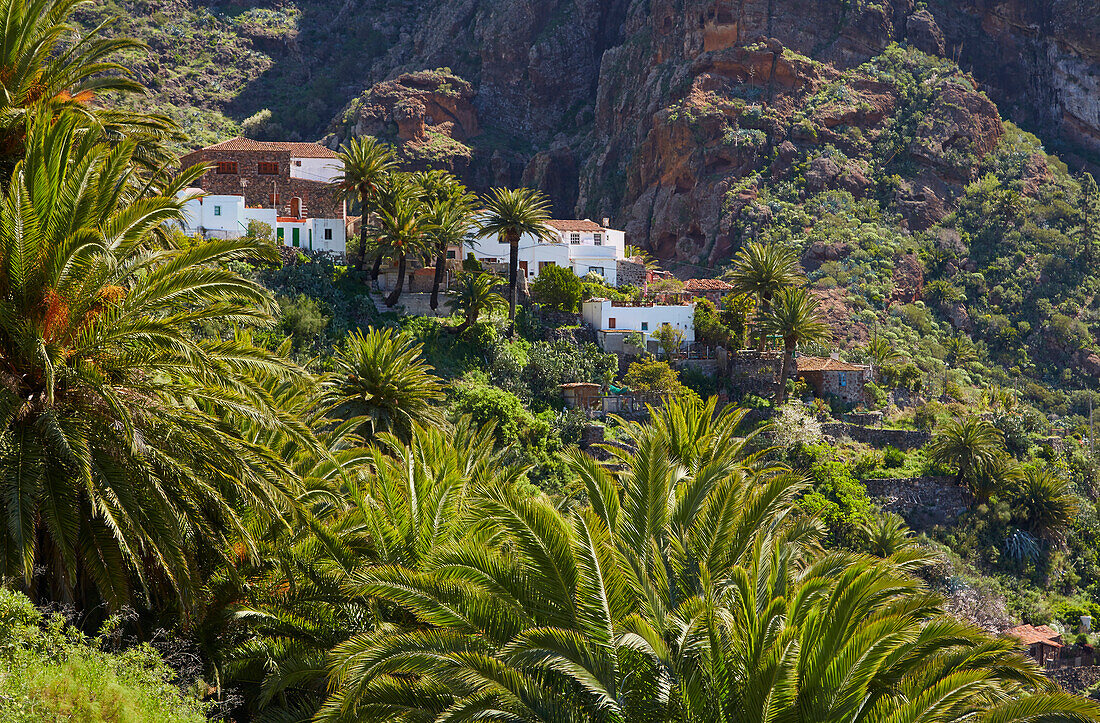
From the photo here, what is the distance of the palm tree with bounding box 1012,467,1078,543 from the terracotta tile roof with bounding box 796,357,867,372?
10311 mm

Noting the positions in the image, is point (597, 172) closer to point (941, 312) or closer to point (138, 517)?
point (941, 312)

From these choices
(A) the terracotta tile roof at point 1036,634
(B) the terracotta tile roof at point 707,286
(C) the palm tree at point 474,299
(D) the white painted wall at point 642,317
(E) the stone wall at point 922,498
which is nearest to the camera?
(A) the terracotta tile roof at point 1036,634

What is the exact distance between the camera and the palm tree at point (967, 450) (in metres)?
52.0

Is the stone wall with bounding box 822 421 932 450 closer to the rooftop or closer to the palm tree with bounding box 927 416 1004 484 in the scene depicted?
the palm tree with bounding box 927 416 1004 484

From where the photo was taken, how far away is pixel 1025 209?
88.0 metres

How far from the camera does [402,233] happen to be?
51344 mm

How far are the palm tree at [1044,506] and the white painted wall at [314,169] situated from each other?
132 ft

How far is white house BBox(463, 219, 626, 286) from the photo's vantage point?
208 ft

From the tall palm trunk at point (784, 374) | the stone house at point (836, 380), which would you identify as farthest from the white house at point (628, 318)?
the stone house at point (836, 380)

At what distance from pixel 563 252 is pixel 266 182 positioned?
1762 cm

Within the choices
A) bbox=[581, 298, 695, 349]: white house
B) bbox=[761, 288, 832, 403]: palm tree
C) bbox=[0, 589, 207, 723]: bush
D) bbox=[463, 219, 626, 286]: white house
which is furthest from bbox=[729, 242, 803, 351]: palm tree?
bbox=[0, 589, 207, 723]: bush

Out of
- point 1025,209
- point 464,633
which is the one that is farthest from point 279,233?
point 1025,209

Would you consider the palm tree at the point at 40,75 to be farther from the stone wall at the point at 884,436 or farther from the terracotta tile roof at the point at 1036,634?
the stone wall at the point at 884,436

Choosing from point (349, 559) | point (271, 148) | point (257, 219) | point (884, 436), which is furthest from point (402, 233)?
point (349, 559)
